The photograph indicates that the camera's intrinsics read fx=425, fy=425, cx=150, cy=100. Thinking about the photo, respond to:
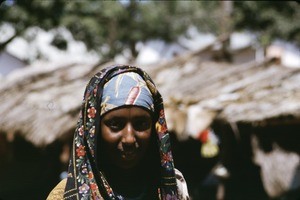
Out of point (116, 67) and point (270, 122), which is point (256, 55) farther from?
point (116, 67)

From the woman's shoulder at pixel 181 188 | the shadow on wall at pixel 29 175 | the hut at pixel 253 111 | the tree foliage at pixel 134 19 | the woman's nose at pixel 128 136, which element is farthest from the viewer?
the tree foliage at pixel 134 19

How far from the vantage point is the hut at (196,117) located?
594 centimetres

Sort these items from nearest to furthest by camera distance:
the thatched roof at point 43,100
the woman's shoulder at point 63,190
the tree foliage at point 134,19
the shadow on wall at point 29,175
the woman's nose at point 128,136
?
1. the woman's nose at point 128,136
2. the woman's shoulder at point 63,190
3. the thatched roof at point 43,100
4. the shadow on wall at point 29,175
5. the tree foliage at point 134,19

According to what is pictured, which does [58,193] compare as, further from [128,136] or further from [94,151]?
[128,136]

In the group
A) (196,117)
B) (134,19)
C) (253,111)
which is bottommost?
(253,111)

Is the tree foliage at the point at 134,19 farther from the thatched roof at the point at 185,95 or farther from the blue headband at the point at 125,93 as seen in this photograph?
the blue headband at the point at 125,93

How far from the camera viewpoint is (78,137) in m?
1.71

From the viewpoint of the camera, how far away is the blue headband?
1.66 m

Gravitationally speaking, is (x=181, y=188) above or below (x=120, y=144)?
below

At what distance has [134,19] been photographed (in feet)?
80.9

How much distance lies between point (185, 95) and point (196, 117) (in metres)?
0.90

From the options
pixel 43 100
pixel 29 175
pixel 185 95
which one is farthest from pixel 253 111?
pixel 29 175

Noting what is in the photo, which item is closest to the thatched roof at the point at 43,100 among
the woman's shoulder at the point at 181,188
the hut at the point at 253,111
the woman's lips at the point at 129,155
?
the hut at the point at 253,111

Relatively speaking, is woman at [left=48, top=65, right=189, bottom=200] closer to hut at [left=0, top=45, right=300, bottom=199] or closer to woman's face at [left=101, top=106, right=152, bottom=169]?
woman's face at [left=101, top=106, right=152, bottom=169]
